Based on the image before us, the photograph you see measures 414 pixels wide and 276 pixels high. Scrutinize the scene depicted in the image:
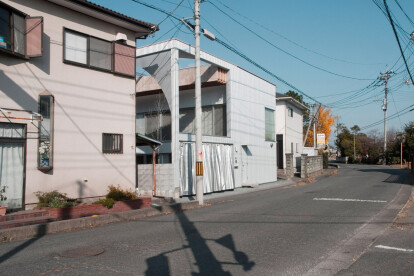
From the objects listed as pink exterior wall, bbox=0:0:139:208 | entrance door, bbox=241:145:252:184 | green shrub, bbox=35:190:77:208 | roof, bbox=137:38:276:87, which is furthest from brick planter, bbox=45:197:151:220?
entrance door, bbox=241:145:252:184

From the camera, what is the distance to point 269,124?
26.6 m

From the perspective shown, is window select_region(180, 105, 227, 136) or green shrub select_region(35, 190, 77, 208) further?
window select_region(180, 105, 227, 136)

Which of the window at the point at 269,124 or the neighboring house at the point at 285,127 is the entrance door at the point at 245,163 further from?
the neighboring house at the point at 285,127

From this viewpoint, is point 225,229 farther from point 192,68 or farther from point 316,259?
point 192,68

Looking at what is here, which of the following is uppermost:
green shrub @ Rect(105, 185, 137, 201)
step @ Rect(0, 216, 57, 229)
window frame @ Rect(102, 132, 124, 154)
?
window frame @ Rect(102, 132, 124, 154)

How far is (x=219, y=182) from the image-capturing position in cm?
1956

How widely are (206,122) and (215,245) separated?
1518cm

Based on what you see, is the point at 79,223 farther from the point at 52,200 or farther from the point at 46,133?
the point at 46,133

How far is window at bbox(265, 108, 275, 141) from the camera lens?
26.2 m

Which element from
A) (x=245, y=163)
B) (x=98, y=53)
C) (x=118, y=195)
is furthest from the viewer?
(x=245, y=163)

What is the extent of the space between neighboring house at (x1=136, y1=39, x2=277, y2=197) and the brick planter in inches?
151

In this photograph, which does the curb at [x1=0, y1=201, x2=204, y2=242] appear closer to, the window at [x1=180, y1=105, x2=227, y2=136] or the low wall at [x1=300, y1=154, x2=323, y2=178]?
the window at [x1=180, y1=105, x2=227, y2=136]

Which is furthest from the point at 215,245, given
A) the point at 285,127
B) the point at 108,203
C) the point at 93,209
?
the point at 285,127

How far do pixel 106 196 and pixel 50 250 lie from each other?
18.4 feet
